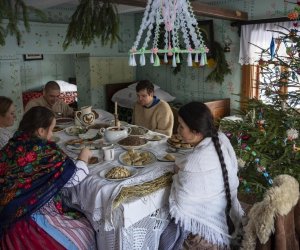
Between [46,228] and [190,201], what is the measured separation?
2.56ft

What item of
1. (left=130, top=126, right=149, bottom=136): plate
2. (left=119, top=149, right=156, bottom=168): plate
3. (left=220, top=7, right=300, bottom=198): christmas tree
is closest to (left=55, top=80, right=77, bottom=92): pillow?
(left=130, top=126, right=149, bottom=136): plate

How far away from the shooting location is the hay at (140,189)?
59.9 inches

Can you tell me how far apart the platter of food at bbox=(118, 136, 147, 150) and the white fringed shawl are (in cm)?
51

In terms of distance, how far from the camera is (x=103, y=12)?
2525 mm

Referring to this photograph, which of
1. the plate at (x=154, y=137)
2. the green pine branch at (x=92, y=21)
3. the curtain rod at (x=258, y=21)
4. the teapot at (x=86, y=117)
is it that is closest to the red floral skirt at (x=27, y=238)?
the plate at (x=154, y=137)

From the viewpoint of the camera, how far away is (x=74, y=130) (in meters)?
2.70

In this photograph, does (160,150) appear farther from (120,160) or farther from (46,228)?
(46,228)

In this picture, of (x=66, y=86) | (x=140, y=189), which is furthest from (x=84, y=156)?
(x=66, y=86)

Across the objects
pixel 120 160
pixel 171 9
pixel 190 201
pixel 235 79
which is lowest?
pixel 190 201

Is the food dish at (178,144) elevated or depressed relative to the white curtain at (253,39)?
depressed

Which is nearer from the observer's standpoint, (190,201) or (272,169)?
(190,201)

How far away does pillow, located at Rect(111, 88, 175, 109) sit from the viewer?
5449mm

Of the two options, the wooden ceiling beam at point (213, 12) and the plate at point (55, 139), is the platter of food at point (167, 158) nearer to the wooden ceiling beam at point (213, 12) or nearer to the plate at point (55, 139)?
the plate at point (55, 139)

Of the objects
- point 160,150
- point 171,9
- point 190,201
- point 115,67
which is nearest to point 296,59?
point 171,9
